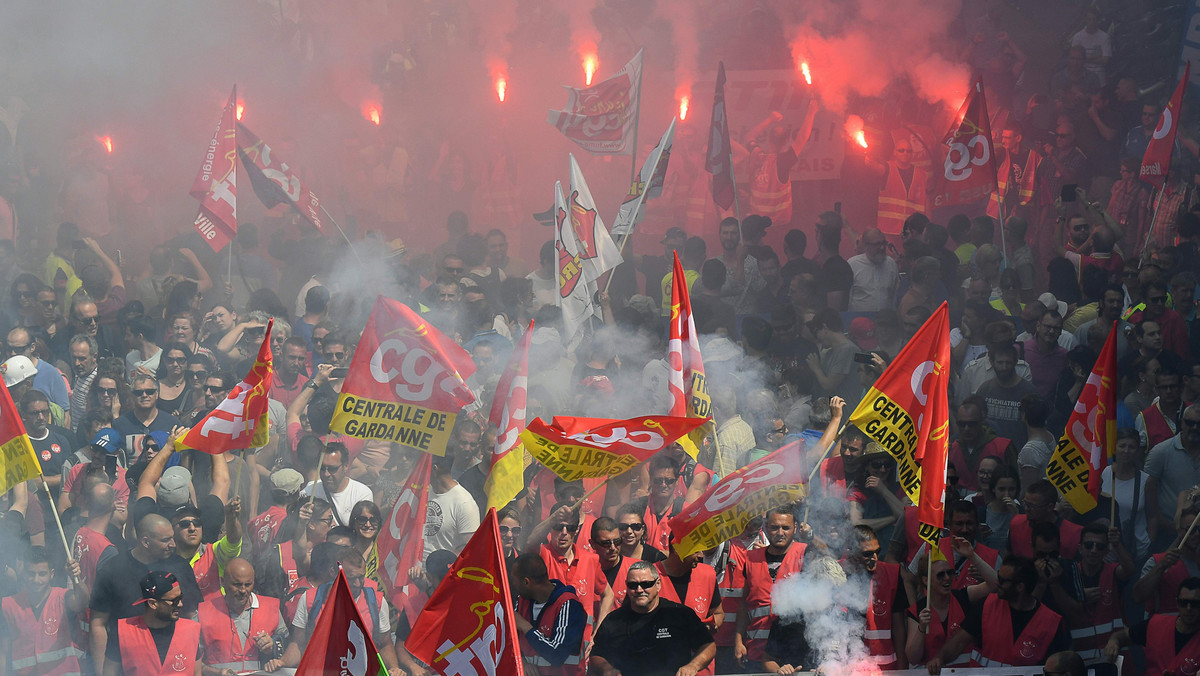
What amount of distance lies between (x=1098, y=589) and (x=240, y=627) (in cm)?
385

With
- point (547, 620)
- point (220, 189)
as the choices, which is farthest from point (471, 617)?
point (220, 189)

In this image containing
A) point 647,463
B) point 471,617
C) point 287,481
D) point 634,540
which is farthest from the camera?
point 287,481

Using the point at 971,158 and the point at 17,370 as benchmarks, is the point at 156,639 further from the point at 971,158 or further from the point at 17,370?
the point at 971,158

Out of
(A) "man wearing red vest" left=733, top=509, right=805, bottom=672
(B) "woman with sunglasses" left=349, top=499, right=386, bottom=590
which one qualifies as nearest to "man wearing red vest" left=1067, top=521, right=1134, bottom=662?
(A) "man wearing red vest" left=733, top=509, right=805, bottom=672

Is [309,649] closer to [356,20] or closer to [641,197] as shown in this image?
[641,197]

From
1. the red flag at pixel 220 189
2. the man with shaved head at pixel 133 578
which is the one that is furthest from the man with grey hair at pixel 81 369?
the man with shaved head at pixel 133 578

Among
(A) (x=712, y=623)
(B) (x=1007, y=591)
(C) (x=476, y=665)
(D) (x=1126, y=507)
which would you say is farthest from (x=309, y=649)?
(D) (x=1126, y=507)

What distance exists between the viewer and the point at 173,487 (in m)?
6.18

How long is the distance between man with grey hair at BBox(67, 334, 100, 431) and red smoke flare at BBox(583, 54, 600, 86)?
6065 mm

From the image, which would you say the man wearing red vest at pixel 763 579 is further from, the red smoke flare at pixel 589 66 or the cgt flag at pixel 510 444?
the red smoke flare at pixel 589 66

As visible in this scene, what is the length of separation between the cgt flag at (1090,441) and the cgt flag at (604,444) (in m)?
1.80

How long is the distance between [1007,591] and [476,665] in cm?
248

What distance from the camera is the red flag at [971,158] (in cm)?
878

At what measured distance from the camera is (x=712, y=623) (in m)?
5.50
